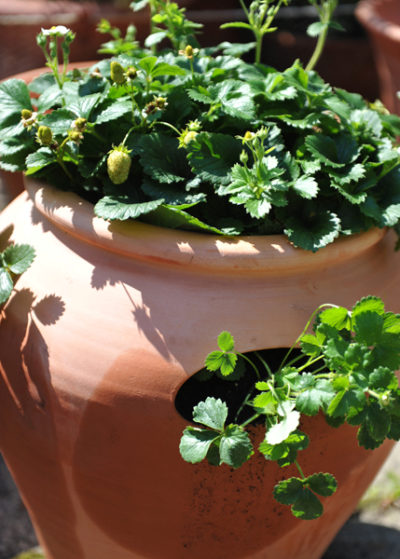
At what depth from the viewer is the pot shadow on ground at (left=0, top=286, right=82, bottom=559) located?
3.10 feet

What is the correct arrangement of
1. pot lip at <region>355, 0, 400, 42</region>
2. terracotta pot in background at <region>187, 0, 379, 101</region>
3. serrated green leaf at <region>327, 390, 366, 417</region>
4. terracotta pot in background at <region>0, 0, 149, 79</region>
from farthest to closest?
terracotta pot in background at <region>187, 0, 379, 101</region> → terracotta pot in background at <region>0, 0, 149, 79</region> → pot lip at <region>355, 0, 400, 42</region> → serrated green leaf at <region>327, 390, 366, 417</region>

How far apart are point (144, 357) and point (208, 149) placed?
0.34 metres

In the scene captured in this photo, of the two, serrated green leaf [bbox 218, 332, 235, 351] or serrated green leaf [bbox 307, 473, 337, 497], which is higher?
serrated green leaf [bbox 218, 332, 235, 351]

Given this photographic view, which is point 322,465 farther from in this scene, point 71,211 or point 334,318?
point 71,211

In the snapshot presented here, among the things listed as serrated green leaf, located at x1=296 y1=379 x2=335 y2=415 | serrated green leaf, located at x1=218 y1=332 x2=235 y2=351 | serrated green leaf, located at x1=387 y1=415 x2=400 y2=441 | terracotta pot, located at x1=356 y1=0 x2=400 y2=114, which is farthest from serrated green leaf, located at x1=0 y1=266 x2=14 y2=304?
terracotta pot, located at x1=356 y1=0 x2=400 y2=114

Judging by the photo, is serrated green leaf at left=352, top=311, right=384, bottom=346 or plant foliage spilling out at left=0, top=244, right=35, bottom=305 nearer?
serrated green leaf at left=352, top=311, right=384, bottom=346

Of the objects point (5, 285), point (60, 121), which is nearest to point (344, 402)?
point (5, 285)

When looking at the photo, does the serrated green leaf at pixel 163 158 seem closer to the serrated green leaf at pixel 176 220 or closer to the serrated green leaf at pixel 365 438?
the serrated green leaf at pixel 176 220

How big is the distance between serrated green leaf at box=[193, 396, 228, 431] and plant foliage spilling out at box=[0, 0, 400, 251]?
25 cm

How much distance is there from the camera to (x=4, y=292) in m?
0.95

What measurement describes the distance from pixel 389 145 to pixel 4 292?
26.2 inches

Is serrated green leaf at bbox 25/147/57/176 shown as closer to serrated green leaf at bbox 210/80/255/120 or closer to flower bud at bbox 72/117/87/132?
flower bud at bbox 72/117/87/132

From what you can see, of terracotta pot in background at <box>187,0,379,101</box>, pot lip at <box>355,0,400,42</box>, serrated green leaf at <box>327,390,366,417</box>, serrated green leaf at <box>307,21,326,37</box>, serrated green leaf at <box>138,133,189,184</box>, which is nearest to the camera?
serrated green leaf at <box>327,390,366,417</box>

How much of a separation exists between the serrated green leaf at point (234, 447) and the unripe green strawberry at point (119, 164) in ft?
1.26
